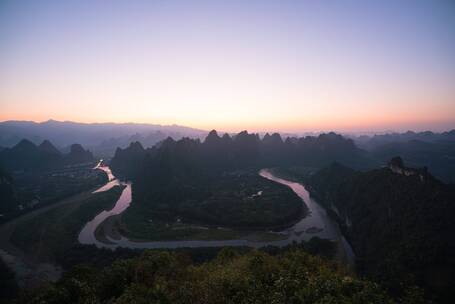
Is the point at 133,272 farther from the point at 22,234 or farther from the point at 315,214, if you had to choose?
the point at 315,214

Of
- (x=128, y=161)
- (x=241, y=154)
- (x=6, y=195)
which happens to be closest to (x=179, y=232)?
(x=6, y=195)

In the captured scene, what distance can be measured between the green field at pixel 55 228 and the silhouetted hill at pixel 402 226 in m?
46.5

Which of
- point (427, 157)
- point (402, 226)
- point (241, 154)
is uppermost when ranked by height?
point (241, 154)

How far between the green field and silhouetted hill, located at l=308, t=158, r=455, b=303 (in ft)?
153

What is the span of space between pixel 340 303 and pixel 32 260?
4812cm

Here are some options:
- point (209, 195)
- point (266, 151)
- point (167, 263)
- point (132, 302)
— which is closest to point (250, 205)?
point (209, 195)

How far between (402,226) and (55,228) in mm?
58368

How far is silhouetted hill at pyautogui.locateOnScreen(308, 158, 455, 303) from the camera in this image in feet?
100

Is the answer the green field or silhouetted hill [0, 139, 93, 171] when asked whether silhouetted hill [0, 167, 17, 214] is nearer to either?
the green field

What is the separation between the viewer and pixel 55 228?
5531 cm

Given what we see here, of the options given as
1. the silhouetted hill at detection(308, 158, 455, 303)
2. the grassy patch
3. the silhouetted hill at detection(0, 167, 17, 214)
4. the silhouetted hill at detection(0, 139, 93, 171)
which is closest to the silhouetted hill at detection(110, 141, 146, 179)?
the silhouetted hill at detection(0, 139, 93, 171)

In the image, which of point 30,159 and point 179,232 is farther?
point 30,159

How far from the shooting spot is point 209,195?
76.8 meters

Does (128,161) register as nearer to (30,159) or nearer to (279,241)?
(30,159)
